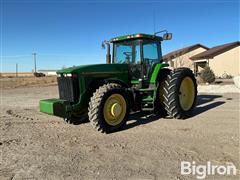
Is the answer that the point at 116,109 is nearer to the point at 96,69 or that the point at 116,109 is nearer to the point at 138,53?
the point at 96,69

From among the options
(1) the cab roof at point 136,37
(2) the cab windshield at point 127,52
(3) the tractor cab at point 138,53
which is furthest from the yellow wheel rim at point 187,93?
(2) the cab windshield at point 127,52

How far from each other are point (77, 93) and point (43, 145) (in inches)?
62.8

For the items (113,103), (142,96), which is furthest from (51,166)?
(142,96)

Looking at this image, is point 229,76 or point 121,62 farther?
point 229,76

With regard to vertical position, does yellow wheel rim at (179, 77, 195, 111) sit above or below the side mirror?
below

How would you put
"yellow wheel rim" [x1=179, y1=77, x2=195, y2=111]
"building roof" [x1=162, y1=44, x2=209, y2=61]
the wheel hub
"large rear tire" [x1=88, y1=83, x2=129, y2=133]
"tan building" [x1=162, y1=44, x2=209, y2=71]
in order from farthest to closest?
"building roof" [x1=162, y1=44, x2=209, y2=61] → "tan building" [x1=162, y1=44, x2=209, y2=71] → "yellow wheel rim" [x1=179, y1=77, x2=195, y2=111] → the wheel hub → "large rear tire" [x1=88, y1=83, x2=129, y2=133]

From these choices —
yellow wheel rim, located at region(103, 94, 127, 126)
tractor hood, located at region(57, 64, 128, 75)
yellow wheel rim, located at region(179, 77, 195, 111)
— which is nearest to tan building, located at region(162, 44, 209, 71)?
yellow wheel rim, located at region(179, 77, 195, 111)

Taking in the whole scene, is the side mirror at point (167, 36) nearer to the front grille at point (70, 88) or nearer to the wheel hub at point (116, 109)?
the wheel hub at point (116, 109)

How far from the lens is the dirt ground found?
408cm

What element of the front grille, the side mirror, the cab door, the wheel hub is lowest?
the wheel hub

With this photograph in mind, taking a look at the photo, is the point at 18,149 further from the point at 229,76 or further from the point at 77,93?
the point at 229,76

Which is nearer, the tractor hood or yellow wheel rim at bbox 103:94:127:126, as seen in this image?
yellow wheel rim at bbox 103:94:127:126

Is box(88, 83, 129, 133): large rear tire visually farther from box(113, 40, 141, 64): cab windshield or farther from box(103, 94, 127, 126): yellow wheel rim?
box(113, 40, 141, 64): cab windshield

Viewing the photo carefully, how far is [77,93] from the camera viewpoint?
6578mm
